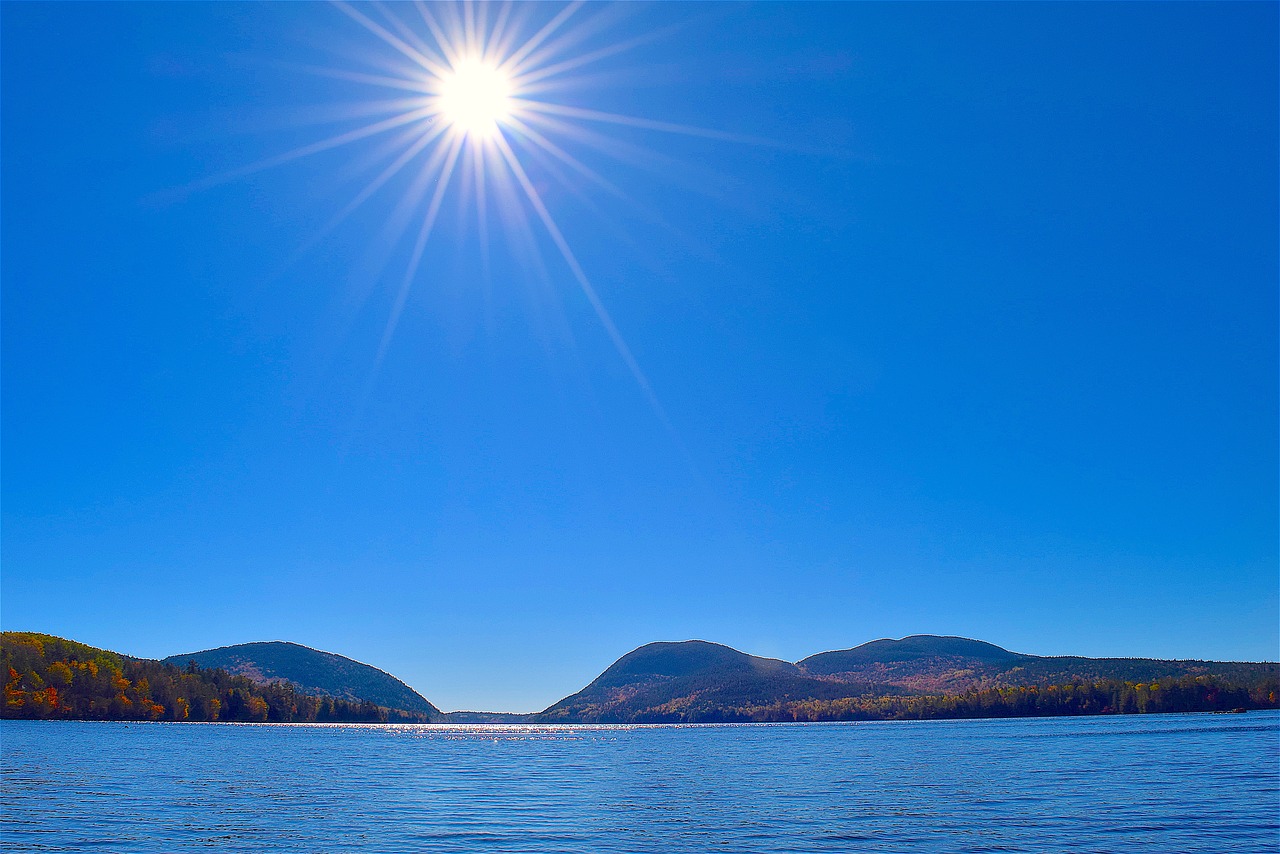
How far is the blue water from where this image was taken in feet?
141

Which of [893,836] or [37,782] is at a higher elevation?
[37,782]

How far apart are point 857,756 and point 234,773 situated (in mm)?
82141

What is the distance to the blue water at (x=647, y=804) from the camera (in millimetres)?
43062

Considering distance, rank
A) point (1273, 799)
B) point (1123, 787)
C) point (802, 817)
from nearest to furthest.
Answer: point (802, 817)
point (1273, 799)
point (1123, 787)

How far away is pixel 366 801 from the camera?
205 feet

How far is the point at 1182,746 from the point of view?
122 m

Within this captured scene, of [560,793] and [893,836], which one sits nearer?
[893,836]

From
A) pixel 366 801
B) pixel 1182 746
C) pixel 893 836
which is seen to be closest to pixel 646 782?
pixel 366 801

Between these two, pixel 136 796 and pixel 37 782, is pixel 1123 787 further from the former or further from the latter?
pixel 37 782

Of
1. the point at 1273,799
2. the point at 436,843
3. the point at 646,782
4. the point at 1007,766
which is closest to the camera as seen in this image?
the point at 436,843

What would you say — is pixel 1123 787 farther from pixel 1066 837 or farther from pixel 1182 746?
Result: pixel 1182 746

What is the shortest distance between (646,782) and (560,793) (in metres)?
13.6

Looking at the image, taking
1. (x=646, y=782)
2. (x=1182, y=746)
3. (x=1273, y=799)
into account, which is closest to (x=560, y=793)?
(x=646, y=782)

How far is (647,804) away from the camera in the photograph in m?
61.5
